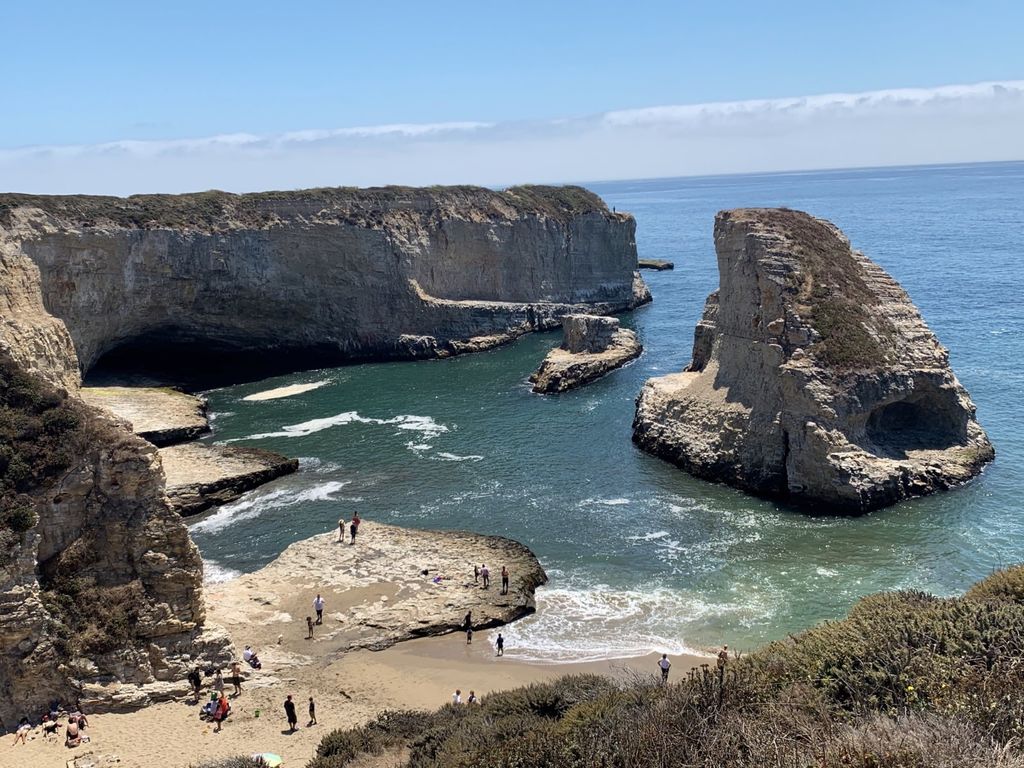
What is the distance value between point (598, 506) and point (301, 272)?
39.4m

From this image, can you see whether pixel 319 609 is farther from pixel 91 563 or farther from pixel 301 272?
pixel 301 272

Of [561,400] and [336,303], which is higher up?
[336,303]

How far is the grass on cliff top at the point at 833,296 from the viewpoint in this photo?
4012cm

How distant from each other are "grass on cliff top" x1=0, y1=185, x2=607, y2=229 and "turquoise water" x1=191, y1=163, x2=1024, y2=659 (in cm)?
1284

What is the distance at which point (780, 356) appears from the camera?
40.8 metres

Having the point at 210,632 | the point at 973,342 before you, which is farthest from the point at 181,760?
the point at 973,342

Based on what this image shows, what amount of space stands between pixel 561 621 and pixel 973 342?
4675 cm

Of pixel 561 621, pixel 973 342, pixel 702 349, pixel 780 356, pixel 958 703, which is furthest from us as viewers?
pixel 973 342

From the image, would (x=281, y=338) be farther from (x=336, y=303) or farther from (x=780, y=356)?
(x=780, y=356)

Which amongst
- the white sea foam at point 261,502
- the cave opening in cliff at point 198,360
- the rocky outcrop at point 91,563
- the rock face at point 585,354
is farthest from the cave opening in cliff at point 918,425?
the cave opening in cliff at point 198,360

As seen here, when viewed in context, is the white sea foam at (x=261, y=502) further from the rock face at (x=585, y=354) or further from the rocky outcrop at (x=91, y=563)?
the rock face at (x=585, y=354)

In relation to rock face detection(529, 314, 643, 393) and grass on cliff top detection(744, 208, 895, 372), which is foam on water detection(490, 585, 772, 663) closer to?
grass on cliff top detection(744, 208, 895, 372)

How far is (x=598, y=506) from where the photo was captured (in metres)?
39.0

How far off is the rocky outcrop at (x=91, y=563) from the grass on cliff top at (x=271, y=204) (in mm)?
35433
